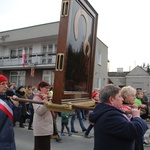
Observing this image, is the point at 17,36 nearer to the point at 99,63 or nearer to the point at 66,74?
the point at 99,63

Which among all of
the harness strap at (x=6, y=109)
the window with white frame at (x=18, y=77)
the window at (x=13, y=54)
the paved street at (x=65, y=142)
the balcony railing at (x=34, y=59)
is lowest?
the paved street at (x=65, y=142)

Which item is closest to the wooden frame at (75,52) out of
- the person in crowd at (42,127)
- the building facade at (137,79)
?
the person in crowd at (42,127)

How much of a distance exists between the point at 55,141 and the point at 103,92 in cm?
476

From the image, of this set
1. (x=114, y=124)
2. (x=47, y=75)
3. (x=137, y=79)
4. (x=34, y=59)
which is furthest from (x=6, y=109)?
(x=137, y=79)

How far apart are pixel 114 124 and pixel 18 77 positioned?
23886mm

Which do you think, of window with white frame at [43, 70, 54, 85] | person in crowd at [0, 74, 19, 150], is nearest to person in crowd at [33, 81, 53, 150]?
person in crowd at [0, 74, 19, 150]

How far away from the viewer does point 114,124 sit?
1970mm

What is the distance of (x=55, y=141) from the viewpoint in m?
6.51

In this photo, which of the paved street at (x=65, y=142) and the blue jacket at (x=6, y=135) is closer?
the blue jacket at (x=6, y=135)

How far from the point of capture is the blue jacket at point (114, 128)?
1909mm

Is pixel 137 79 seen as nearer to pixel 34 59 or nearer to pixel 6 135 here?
pixel 34 59

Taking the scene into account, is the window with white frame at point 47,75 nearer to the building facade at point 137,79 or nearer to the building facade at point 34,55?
the building facade at point 34,55

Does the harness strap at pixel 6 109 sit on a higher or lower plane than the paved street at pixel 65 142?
higher

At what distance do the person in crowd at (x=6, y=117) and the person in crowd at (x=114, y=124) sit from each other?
1220mm
